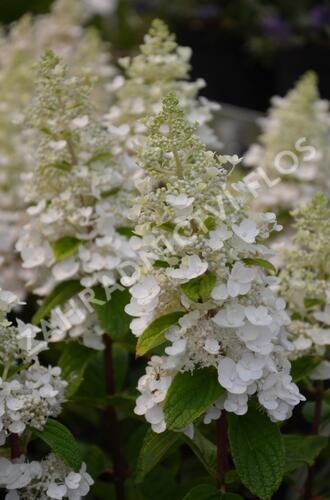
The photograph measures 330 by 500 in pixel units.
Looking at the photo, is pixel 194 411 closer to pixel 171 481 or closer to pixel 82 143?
pixel 171 481

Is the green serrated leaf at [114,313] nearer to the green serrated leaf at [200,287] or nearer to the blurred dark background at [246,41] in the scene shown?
the green serrated leaf at [200,287]

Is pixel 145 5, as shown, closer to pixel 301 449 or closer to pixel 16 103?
pixel 16 103

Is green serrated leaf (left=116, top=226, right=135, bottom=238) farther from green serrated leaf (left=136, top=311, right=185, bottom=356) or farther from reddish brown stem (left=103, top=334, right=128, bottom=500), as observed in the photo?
green serrated leaf (left=136, top=311, right=185, bottom=356)

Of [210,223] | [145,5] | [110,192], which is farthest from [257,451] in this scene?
[145,5]

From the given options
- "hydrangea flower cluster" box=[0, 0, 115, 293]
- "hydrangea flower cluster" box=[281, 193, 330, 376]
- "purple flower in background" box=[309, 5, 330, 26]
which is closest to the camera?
"hydrangea flower cluster" box=[281, 193, 330, 376]

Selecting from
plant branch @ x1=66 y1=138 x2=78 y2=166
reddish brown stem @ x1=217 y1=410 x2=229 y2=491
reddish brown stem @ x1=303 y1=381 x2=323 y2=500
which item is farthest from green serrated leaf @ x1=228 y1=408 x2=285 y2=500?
A: plant branch @ x1=66 y1=138 x2=78 y2=166

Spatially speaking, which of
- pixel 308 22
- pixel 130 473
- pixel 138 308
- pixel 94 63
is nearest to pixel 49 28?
pixel 94 63
